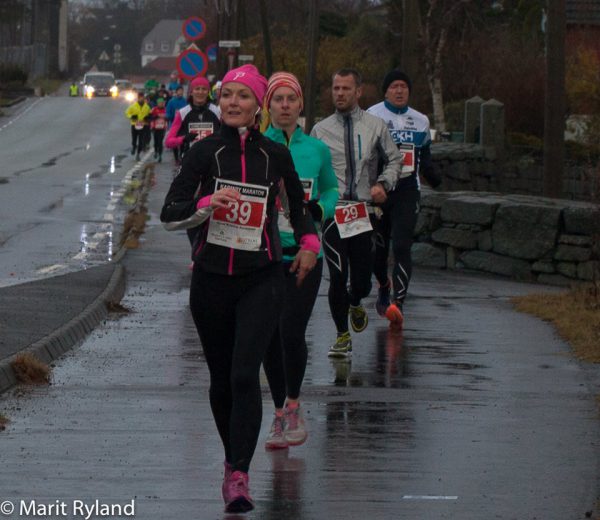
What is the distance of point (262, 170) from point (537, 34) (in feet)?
146

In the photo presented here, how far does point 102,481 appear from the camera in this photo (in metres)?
6.85

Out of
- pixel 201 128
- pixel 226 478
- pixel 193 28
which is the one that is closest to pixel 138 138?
pixel 193 28

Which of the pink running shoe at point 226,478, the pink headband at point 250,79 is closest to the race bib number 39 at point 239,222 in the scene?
the pink headband at point 250,79

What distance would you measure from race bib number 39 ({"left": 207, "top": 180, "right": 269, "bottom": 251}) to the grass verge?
185 inches

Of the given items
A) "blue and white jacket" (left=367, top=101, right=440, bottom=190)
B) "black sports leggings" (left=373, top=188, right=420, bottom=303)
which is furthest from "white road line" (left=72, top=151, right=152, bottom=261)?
"blue and white jacket" (left=367, top=101, right=440, bottom=190)

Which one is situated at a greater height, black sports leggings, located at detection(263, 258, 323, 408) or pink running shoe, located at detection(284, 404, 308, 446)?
black sports leggings, located at detection(263, 258, 323, 408)

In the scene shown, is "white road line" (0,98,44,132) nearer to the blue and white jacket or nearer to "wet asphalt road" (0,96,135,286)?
"wet asphalt road" (0,96,135,286)

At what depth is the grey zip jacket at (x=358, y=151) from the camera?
1041 cm

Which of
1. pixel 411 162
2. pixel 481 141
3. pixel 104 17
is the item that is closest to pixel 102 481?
pixel 411 162

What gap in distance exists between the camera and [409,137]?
1228 centimetres

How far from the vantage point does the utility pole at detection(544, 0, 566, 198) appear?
18.4 metres

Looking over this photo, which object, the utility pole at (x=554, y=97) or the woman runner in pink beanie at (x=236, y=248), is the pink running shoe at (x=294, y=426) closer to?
the woman runner in pink beanie at (x=236, y=248)

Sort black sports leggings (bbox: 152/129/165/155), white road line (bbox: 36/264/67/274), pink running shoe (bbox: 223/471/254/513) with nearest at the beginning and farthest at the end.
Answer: pink running shoe (bbox: 223/471/254/513) < white road line (bbox: 36/264/67/274) < black sports leggings (bbox: 152/129/165/155)

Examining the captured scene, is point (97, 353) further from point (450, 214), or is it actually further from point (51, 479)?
point (450, 214)
